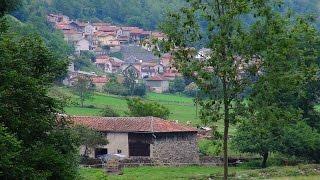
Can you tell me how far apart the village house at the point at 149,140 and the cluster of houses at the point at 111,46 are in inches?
2850

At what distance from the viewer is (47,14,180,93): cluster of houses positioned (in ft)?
479

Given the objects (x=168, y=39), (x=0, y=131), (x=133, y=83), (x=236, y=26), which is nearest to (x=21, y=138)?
(x=0, y=131)

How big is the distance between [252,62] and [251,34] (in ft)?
3.26

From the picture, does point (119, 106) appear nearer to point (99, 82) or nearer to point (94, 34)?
point (99, 82)

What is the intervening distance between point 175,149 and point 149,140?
8.33 feet

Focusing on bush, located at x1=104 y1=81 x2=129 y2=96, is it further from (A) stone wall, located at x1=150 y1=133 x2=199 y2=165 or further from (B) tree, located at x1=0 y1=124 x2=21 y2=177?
(B) tree, located at x1=0 y1=124 x2=21 y2=177

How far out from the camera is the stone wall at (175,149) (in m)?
52.7

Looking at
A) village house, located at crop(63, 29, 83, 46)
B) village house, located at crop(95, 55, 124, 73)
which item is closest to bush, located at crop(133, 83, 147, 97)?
village house, located at crop(95, 55, 124, 73)

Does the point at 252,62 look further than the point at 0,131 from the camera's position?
Yes

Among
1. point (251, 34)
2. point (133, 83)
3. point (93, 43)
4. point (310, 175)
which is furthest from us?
point (93, 43)

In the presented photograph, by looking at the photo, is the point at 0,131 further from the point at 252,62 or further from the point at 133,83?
the point at 133,83

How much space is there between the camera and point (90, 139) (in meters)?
50.6

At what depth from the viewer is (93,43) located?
174500 mm

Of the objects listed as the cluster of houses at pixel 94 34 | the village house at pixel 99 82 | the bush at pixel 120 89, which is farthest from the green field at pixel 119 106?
the cluster of houses at pixel 94 34
